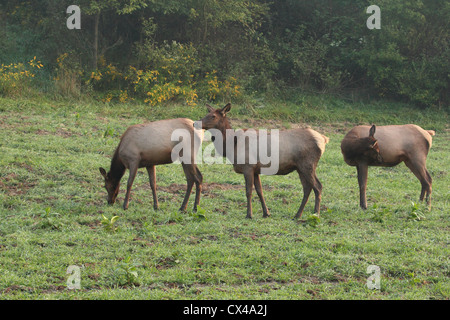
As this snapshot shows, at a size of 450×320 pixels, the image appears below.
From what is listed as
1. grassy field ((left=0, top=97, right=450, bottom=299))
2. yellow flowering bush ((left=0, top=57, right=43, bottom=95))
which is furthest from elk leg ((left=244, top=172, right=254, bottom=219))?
yellow flowering bush ((left=0, top=57, right=43, bottom=95))

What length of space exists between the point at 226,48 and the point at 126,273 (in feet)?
50.2

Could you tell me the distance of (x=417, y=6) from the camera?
1972 centimetres

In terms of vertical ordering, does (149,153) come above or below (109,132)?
above

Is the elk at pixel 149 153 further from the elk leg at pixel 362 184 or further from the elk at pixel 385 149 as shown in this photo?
the elk leg at pixel 362 184

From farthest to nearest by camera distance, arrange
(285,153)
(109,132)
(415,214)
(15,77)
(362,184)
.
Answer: (15,77) → (109,132) → (362,184) → (285,153) → (415,214)

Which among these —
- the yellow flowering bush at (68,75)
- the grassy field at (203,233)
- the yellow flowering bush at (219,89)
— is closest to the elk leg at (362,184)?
the grassy field at (203,233)

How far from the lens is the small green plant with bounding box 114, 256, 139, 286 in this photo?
6320 mm

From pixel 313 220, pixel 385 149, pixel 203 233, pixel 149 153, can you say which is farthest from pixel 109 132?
pixel 313 220

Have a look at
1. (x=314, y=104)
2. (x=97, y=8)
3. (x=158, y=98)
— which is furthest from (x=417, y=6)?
(x=97, y=8)

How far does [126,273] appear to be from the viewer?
6.38 meters

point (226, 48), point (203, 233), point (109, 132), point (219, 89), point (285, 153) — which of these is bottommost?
point (203, 233)

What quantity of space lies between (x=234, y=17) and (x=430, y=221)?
12.4 meters

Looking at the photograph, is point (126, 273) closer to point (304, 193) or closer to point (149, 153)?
point (149, 153)
